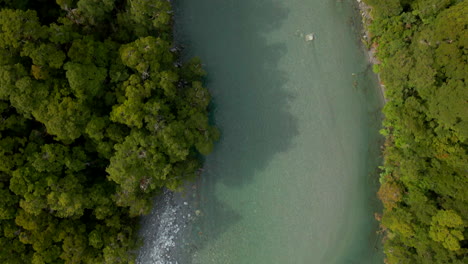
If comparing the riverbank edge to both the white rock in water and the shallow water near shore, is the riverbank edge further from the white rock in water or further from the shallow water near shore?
the white rock in water

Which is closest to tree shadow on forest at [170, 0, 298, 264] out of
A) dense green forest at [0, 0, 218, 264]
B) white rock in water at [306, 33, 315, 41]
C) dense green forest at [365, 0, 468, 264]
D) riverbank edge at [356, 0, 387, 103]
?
white rock in water at [306, 33, 315, 41]

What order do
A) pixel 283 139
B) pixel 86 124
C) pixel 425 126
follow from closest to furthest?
pixel 86 124, pixel 425 126, pixel 283 139

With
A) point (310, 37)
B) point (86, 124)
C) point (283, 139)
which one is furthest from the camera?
point (310, 37)

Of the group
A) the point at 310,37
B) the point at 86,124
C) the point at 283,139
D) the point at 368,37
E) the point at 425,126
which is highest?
the point at 368,37

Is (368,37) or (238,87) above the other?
(368,37)

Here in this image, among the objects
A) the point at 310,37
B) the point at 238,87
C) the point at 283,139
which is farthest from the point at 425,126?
the point at 238,87

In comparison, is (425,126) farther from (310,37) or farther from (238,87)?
(238,87)

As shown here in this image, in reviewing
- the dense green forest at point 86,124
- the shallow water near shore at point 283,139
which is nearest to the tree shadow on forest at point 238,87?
the shallow water near shore at point 283,139
